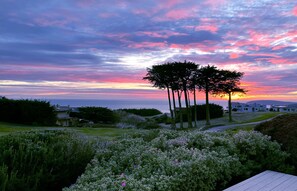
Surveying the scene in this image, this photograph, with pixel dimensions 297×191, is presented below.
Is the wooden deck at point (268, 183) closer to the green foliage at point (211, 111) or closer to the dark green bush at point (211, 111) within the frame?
the green foliage at point (211, 111)

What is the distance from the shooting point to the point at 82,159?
462cm

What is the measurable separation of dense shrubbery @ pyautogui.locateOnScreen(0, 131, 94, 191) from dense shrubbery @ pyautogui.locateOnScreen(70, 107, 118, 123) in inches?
562

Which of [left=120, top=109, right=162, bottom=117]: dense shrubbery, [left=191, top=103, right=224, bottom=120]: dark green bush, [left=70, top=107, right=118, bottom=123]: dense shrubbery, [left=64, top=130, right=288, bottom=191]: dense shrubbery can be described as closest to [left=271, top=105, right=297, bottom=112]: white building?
[left=191, top=103, right=224, bottom=120]: dark green bush

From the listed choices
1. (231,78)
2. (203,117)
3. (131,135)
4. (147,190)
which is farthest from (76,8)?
(203,117)

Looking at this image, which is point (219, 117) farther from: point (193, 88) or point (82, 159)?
point (82, 159)

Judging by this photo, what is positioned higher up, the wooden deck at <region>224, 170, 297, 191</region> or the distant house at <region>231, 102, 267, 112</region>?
the distant house at <region>231, 102, 267, 112</region>

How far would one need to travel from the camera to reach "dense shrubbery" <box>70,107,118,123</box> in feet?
63.3

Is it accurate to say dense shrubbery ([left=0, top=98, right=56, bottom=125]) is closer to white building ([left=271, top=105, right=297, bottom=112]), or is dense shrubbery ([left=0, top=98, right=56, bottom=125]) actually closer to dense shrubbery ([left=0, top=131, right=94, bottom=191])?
dense shrubbery ([left=0, top=131, right=94, bottom=191])

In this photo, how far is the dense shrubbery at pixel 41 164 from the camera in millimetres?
3572

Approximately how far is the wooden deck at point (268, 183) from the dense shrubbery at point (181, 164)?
0.30 meters

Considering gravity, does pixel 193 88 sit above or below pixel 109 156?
above

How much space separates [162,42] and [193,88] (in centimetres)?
731

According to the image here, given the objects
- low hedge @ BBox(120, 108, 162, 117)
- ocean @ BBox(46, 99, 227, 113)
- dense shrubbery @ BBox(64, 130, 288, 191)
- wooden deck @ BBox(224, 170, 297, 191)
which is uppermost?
ocean @ BBox(46, 99, 227, 113)

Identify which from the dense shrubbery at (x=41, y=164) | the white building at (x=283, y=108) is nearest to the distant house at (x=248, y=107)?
the white building at (x=283, y=108)
